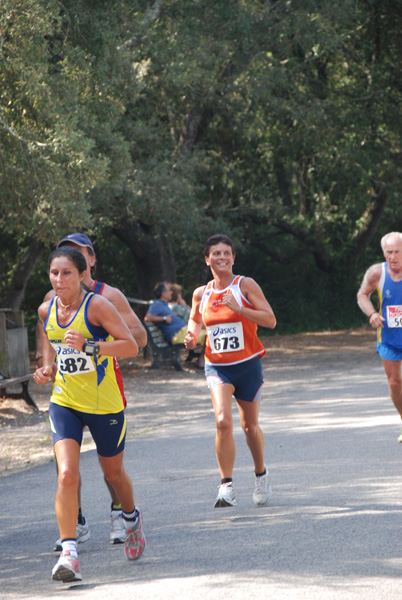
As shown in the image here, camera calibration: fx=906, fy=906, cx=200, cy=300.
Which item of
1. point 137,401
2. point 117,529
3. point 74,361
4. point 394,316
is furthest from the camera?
point 137,401

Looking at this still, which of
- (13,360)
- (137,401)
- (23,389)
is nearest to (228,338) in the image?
(23,389)

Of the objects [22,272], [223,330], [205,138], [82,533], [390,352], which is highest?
[205,138]

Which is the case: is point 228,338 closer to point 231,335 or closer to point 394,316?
point 231,335

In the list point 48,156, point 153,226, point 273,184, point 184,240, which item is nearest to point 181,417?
point 48,156

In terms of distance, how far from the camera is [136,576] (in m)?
4.63

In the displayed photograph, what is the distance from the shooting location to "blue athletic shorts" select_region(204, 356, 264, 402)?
20.6 ft

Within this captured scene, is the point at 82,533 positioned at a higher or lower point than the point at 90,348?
lower

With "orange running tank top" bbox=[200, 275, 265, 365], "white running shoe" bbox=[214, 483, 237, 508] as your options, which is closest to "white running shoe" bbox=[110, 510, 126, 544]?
"white running shoe" bbox=[214, 483, 237, 508]

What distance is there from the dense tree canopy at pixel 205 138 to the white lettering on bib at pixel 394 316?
4.90 meters

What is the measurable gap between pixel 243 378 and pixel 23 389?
581 cm

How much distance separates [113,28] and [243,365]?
8.64 meters

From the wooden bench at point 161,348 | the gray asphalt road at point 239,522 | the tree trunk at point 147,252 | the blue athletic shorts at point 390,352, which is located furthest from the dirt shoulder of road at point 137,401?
the blue athletic shorts at point 390,352

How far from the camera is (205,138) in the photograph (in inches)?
872

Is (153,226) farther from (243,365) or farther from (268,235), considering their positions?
(243,365)
